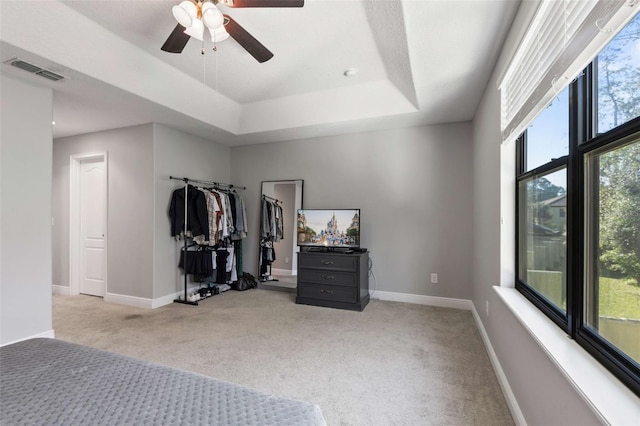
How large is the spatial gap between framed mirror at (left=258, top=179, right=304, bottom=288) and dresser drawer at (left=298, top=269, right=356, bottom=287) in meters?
0.76

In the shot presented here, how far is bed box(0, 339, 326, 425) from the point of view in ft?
2.52

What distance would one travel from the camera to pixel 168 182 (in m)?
3.99

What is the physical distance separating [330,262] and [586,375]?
9.42ft

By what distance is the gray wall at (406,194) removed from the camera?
3766 millimetres

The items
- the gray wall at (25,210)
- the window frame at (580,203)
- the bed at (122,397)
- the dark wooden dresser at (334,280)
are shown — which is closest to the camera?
the bed at (122,397)

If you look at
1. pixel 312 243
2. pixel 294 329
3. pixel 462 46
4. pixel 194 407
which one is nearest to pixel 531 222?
pixel 462 46

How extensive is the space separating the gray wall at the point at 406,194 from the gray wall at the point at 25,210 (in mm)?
2987

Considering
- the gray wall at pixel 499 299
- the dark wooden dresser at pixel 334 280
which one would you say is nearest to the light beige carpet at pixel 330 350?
the dark wooden dresser at pixel 334 280

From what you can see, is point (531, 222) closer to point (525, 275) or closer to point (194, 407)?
point (525, 275)

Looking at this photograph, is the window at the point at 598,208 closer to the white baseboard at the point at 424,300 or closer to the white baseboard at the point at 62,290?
the white baseboard at the point at 424,300

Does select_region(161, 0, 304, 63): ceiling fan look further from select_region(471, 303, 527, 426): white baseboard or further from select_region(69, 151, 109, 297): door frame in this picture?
select_region(69, 151, 109, 297): door frame

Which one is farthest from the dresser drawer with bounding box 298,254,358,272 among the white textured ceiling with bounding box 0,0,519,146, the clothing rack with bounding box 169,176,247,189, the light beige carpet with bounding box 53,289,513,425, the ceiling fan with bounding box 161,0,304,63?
the ceiling fan with bounding box 161,0,304,63

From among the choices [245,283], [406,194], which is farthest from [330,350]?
[245,283]

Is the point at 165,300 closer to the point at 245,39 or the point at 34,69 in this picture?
the point at 34,69
